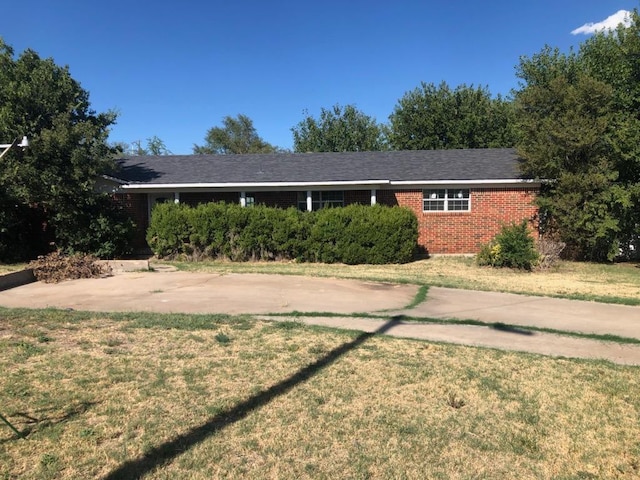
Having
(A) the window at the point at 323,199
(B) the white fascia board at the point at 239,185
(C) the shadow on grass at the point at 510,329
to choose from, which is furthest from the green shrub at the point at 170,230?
(C) the shadow on grass at the point at 510,329

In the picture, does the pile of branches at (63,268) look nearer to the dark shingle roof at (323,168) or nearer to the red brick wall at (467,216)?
the red brick wall at (467,216)

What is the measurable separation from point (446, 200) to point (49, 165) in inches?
508

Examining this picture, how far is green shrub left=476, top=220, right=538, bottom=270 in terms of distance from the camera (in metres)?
13.7

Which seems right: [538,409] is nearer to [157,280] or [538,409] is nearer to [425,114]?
[157,280]

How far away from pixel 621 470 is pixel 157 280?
9.82 meters

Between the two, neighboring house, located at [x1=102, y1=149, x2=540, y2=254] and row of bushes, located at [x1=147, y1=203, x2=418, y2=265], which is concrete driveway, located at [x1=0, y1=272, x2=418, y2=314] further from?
neighboring house, located at [x1=102, y1=149, x2=540, y2=254]

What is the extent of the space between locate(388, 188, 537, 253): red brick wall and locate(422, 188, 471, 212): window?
159 millimetres

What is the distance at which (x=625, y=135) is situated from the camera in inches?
591

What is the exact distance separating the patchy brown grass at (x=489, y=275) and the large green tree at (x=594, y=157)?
1.10 m

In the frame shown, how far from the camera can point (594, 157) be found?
15.9 m

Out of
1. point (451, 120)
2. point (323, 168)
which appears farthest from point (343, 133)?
point (323, 168)

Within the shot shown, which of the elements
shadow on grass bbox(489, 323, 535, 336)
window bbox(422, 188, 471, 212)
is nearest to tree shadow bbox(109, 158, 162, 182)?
window bbox(422, 188, 471, 212)

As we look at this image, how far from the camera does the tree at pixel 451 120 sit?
32.3 meters

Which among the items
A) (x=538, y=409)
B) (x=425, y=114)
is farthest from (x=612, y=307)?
(x=425, y=114)
